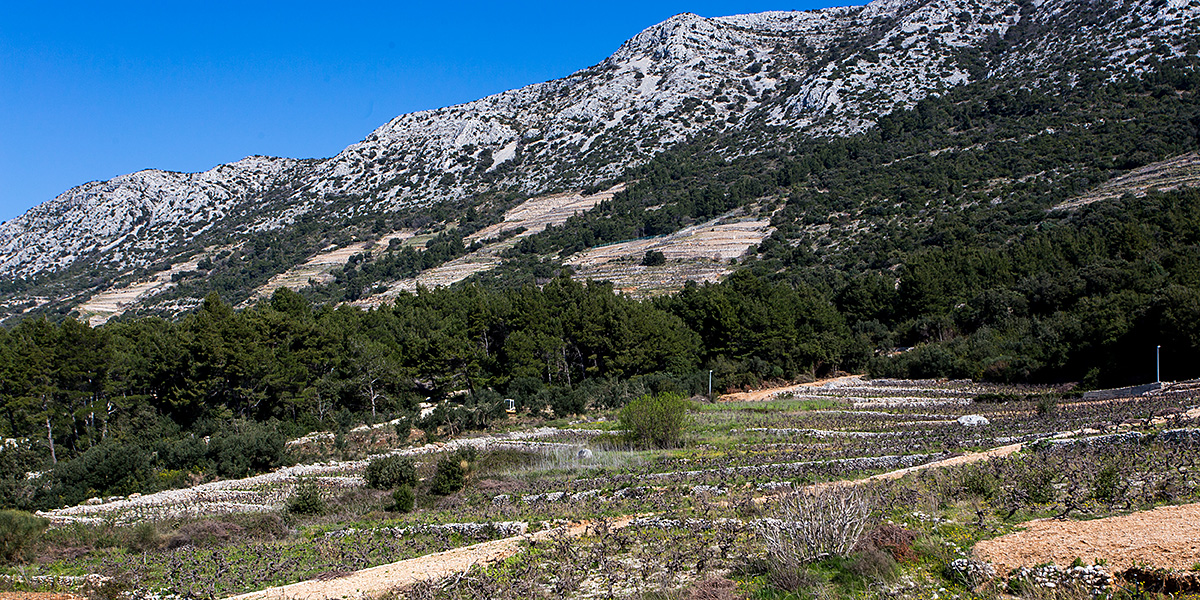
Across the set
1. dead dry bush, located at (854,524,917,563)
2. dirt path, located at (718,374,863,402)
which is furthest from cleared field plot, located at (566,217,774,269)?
dead dry bush, located at (854,524,917,563)

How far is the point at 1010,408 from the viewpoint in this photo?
1192 inches

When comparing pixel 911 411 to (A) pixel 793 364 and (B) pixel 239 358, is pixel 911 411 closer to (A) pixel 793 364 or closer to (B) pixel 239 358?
(A) pixel 793 364

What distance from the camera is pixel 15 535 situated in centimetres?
1348

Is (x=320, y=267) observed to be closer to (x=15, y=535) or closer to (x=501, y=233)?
(x=501, y=233)

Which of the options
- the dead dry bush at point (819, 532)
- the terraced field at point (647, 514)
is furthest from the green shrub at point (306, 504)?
the dead dry bush at point (819, 532)

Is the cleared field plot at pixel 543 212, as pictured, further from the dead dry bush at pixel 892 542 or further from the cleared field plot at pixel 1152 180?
the dead dry bush at pixel 892 542

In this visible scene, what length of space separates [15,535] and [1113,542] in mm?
16515

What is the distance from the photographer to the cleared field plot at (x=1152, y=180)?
61531 millimetres

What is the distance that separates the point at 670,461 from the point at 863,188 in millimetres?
70294

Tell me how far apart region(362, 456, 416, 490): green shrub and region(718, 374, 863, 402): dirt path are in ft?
79.4

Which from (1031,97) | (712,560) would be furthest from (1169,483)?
(1031,97)

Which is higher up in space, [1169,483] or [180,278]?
[180,278]

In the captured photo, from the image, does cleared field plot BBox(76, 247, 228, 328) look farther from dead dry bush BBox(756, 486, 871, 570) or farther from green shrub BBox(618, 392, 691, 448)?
dead dry bush BBox(756, 486, 871, 570)

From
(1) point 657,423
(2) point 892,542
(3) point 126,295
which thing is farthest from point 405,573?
(3) point 126,295
